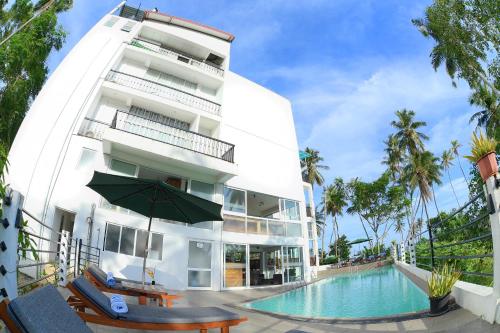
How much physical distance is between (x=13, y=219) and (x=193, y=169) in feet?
36.2

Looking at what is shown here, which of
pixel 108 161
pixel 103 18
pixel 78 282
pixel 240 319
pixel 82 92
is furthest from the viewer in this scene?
pixel 103 18

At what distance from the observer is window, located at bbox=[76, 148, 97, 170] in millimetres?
12000

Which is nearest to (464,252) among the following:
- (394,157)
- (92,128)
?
(92,128)

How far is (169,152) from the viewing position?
1284 cm

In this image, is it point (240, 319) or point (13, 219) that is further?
point (240, 319)

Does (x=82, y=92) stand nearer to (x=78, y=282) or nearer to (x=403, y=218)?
(x=78, y=282)

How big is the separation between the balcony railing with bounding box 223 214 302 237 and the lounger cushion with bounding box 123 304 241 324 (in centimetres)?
1063

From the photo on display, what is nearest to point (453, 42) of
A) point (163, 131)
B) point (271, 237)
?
point (271, 237)

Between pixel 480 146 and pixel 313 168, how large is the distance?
38705 millimetres

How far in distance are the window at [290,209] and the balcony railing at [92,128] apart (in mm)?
9678

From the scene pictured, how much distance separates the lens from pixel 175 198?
641cm

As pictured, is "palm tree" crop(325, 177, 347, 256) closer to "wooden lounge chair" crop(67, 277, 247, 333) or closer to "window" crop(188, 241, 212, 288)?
"window" crop(188, 241, 212, 288)

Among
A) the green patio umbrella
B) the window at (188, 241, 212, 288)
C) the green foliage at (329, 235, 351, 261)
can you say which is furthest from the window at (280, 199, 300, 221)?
the green foliage at (329, 235, 351, 261)

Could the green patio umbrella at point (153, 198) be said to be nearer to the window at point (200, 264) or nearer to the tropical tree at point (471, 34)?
the window at point (200, 264)
